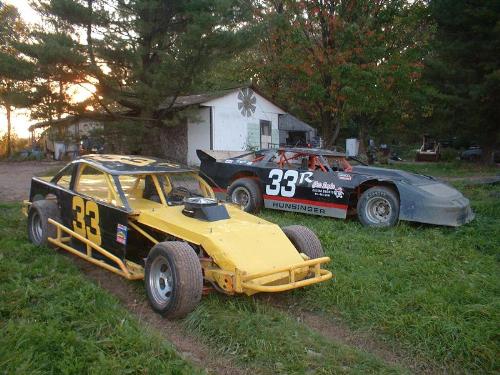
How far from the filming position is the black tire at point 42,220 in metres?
5.87

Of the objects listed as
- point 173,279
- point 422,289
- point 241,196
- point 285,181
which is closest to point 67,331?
point 173,279

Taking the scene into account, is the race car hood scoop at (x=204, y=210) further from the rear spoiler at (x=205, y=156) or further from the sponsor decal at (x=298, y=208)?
the rear spoiler at (x=205, y=156)

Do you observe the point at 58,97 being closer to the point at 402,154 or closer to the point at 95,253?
the point at 95,253

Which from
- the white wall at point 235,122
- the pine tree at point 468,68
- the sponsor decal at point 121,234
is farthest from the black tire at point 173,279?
the pine tree at point 468,68

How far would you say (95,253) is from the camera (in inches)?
208

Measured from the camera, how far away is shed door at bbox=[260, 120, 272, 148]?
2248cm

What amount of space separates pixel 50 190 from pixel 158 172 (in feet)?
6.28

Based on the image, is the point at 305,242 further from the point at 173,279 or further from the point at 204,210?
the point at 173,279

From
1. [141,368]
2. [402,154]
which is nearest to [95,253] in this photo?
[141,368]

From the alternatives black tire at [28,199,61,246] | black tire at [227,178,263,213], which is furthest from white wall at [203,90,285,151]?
black tire at [28,199,61,246]

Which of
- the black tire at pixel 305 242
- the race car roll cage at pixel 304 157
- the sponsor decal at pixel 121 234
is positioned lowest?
the black tire at pixel 305 242

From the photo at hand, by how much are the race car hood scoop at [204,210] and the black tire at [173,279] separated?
1.85 feet

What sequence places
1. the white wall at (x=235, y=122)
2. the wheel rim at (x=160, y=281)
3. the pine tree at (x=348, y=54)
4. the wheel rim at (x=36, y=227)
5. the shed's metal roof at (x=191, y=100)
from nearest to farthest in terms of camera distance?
the wheel rim at (x=160, y=281) < the wheel rim at (x=36, y=227) < the pine tree at (x=348, y=54) < the shed's metal roof at (x=191, y=100) < the white wall at (x=235, y=122)

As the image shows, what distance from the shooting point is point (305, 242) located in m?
5.07
